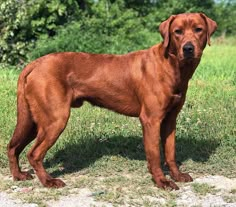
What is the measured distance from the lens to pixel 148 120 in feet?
18.5

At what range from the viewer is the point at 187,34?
5.40 metres

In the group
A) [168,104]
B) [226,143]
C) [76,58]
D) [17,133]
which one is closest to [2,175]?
[17,133]

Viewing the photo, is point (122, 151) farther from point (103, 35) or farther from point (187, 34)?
point (103, 35)

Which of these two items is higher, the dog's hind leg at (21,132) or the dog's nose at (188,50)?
the dog's nose at (188,50)

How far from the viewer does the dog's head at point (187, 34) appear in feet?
Result: 17.3

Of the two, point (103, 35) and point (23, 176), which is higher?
point (23, 176)

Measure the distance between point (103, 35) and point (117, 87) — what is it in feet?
36.1

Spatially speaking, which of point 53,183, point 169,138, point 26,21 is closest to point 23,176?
point 53,183

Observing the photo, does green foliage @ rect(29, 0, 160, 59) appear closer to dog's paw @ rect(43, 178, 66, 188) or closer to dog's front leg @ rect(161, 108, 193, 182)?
dog's front leg @ rect(161, 108, 193, 182)

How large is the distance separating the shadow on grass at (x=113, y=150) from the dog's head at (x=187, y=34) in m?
1.58

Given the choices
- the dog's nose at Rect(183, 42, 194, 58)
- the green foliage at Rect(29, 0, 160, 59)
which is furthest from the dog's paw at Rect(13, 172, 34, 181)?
the green foliage at Rect(29, 0, 160, 59)

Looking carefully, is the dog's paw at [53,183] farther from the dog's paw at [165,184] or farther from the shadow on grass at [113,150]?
the dog's paw at [165,184]

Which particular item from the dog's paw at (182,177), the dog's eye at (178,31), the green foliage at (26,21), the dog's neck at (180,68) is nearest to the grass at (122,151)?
the dog's paw at (182,177)

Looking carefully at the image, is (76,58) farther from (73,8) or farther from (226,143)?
(73,8)
